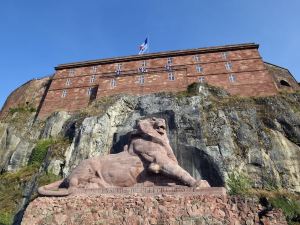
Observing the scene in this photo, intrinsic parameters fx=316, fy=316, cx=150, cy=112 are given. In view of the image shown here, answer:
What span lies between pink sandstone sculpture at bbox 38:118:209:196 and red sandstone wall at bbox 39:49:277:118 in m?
23.5

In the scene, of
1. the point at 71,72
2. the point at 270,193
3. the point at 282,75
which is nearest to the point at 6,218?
the point at 270,193

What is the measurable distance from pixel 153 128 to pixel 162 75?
24876 millimetres

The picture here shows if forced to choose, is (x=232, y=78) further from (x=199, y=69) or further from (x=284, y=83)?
(x=284, y=83)

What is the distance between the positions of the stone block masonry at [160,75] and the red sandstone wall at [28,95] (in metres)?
4.33

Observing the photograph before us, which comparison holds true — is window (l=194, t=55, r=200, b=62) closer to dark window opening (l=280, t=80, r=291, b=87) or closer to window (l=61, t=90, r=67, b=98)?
dark window opening (l=280, t=80, r=291, b=87)

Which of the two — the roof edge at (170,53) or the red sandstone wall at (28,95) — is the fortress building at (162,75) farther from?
the red sandstone wall at (28,95)

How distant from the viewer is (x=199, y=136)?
73.8ft

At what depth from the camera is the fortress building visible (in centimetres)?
3155

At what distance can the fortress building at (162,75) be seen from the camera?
104 ft

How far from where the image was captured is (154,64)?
3547 cm

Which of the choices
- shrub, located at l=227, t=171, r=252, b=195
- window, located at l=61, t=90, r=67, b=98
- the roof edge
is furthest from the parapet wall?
the roof edge

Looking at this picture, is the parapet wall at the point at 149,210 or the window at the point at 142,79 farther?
the window at the point at 142,79

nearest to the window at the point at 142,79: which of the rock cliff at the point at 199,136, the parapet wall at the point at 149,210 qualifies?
the rock cliff at the point at 199,136

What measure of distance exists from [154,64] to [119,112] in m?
10.2
